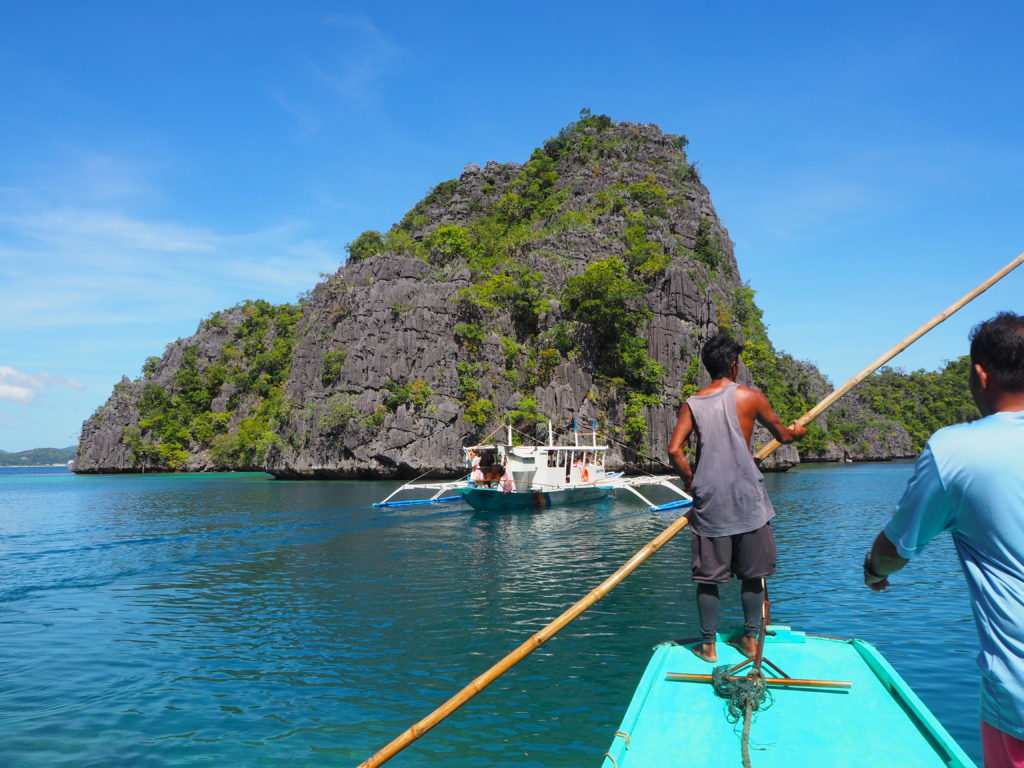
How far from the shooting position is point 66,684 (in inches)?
363

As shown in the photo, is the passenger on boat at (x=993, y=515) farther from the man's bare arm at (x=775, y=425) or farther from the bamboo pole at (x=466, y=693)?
the man's bare arm at (x=775, y=425)

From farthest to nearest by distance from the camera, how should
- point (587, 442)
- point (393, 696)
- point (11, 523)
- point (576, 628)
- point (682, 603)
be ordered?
point (587, 442), point (11, 523), point (682, 603), point (576, 628), point (393, 696)

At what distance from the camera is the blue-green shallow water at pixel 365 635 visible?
7.25m

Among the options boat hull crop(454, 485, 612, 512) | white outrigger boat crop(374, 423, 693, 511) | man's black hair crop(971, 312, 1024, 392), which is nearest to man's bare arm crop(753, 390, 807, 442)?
man's black hair crop(971, 312, 1024, 392)

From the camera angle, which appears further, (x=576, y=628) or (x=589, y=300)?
(x=589, y=300)

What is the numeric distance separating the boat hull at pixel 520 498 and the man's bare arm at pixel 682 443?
24.7 meters

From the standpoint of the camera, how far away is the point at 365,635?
36.4 ft

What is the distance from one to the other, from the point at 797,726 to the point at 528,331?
6025 cm

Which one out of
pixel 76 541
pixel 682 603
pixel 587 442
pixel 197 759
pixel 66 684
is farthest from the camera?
pixel 587 442

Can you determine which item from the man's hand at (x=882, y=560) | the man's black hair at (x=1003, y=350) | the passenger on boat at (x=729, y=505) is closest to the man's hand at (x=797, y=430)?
the passenger on boat at (x=729, y=505)

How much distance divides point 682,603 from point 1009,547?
1083cm

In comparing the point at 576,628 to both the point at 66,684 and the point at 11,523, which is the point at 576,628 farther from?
the point at 11,523

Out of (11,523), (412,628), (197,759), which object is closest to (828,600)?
(412,628)

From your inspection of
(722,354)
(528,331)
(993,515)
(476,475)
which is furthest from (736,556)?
(528,331)
